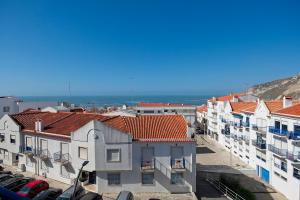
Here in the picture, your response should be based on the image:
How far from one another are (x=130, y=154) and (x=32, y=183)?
10.5 metres

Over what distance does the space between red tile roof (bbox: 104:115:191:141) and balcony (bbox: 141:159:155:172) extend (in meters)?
2.46

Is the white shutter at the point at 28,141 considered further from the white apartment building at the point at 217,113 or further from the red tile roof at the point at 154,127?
the white apartment building at the point at 217,113

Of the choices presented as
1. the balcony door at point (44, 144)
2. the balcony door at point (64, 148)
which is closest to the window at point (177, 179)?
the balcony door at point (64, 148)

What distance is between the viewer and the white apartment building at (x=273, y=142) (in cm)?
3428

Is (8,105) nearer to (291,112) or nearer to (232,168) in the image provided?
(232,168)

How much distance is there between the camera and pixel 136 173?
30438 mm

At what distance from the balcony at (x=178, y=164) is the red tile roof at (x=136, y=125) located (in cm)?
230

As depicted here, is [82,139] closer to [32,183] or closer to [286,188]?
[32,183]

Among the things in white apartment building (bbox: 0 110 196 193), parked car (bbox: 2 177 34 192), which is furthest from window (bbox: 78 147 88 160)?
parked car (bbox: 2 177 34 192)

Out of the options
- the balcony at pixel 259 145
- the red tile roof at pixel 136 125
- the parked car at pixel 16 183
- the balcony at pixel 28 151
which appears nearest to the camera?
the parked car at pixel 16 183

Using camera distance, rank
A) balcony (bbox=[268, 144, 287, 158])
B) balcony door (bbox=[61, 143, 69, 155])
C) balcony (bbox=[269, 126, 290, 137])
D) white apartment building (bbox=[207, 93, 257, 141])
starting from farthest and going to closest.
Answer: white apartment building (bbox=[207, 93, 257, 141]) < balcony (bbox=[268, 144, 287, 158]) < balcony (bbox=[269, 126, 290, 137]) < balcony door (bbox=[61, 143, 69, 155])

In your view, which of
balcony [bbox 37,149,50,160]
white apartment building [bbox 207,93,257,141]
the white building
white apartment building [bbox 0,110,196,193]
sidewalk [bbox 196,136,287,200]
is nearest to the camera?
white apartment building [bbox 0,110,196,193]

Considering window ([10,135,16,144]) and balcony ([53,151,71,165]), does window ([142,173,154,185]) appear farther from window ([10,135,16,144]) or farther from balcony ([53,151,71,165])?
window ([10,135,16,144])

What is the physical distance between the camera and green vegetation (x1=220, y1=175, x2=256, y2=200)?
33875 mm
